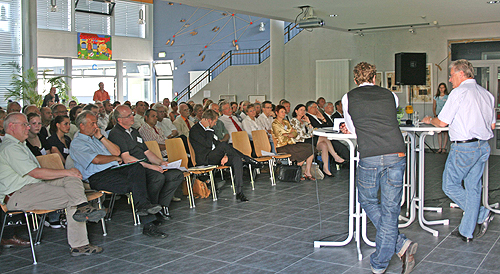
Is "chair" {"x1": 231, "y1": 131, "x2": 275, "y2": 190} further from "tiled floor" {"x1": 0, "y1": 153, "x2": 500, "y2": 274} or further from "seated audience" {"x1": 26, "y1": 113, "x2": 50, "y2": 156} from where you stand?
"seated audience" {"x1": 26, "y1": 113, "x2": 50, "y2": 156}

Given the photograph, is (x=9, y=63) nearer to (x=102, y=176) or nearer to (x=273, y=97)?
(x=273, y=97)

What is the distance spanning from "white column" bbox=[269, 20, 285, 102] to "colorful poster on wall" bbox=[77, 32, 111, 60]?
7642 millimetres

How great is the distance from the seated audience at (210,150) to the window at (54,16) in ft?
40.6

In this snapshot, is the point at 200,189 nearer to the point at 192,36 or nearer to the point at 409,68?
the point at 409,68

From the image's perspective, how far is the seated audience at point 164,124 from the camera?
8141 mm

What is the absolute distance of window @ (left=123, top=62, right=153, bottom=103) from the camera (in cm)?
1911

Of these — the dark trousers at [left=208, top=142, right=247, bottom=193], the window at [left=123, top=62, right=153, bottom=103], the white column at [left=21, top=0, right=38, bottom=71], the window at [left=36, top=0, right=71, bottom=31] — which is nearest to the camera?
the dark trousers at [left=208, top=142, right=247, bottom=193]

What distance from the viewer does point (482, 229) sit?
4.50 meters

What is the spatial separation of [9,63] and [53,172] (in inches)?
415

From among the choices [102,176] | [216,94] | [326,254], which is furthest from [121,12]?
[326,254]

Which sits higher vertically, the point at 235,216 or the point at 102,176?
the point at 102,176

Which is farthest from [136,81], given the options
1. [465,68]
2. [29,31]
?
[465,68]

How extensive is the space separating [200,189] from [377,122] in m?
3.62

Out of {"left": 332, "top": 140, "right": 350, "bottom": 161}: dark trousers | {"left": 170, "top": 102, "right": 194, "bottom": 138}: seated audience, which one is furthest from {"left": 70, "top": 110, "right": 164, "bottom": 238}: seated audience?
{"left": 332, "top": 140, "right": 350, "bottom": 161}: dark trousers
